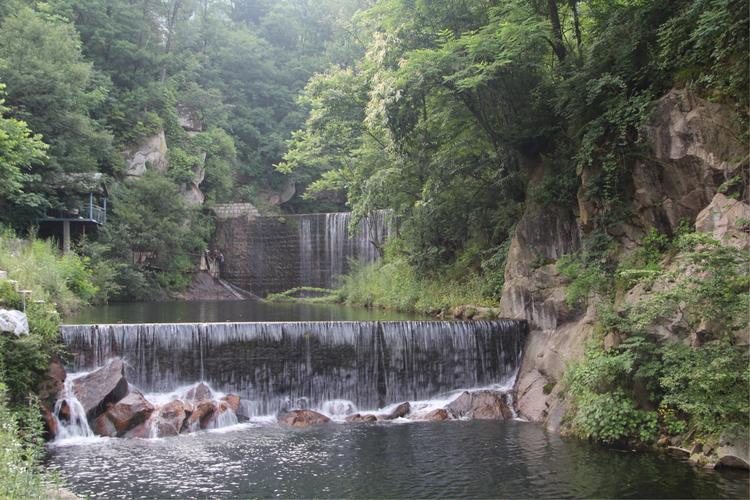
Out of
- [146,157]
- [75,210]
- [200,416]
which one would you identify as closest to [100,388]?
[200,416]

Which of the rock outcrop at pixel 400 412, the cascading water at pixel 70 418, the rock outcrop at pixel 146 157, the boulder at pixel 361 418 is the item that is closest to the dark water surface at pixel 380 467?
the cascading water at pixel 70 418

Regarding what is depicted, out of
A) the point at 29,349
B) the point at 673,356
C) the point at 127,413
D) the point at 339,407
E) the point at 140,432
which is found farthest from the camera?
the point at 339,407

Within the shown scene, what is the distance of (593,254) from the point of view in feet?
34.9

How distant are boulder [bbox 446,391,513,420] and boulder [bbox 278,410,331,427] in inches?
83.0

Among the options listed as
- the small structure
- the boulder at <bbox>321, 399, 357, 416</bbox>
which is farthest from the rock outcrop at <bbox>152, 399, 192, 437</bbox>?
the small structure

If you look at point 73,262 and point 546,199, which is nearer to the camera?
point 546,199

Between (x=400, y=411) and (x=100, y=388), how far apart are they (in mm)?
4721

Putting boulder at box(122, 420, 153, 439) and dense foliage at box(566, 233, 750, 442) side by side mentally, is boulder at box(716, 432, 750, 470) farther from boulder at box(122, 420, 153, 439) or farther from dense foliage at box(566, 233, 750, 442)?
boulder at box(122, 420, 153, 439)

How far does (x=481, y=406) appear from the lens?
33.7ft

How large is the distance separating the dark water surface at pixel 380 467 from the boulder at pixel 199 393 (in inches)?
53.9

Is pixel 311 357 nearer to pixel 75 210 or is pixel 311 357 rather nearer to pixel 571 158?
pixel 571 158

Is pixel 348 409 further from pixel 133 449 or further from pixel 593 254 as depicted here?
pixel 593 254

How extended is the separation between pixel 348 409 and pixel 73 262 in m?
13.3

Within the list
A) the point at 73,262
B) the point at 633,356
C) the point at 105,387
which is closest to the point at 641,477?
the point at 633,356
